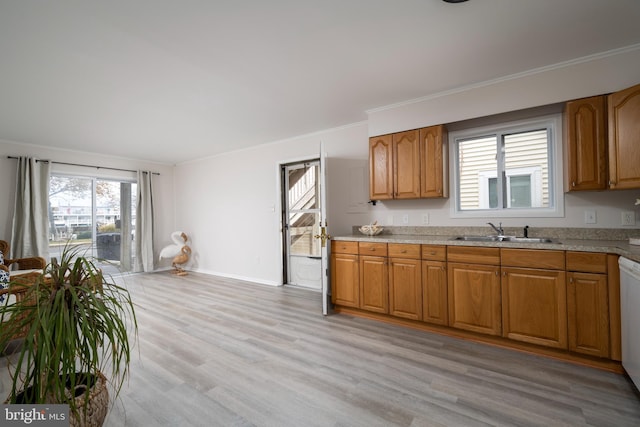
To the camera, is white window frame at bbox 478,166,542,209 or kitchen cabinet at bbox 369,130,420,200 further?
kitchen cabinet at bbox 369,130,420,200

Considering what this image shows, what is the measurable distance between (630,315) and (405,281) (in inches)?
63.1

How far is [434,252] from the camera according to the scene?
2785 millimetres

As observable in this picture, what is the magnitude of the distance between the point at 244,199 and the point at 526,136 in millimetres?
4431

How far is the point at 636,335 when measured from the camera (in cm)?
174

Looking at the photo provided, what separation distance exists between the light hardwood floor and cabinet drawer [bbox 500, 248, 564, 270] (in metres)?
0.77

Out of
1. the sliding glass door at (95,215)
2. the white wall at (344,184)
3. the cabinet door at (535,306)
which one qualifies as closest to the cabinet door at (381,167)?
the white wall at (344,184)

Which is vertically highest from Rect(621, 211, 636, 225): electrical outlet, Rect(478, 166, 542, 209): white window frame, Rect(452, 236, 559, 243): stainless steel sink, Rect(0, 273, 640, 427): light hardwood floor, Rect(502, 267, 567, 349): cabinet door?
Rect(478, 166, 542, 209): white window frame

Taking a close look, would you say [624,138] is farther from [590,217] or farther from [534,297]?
[534,297]

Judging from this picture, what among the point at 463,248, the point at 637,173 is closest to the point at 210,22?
the point at 463,248

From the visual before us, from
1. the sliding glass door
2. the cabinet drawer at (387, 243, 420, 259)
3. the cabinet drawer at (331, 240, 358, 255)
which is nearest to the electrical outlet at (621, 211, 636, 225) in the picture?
the cabinet drawer at (387, 243, 420, 259)

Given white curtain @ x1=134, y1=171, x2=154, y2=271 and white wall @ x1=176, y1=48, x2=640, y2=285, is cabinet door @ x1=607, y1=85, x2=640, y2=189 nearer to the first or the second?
white wall @ x1=176, y1=48, x2=640, y2=285

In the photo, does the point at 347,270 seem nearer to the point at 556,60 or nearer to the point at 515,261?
the point at 515,261

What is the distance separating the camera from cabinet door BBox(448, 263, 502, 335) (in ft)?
8.16

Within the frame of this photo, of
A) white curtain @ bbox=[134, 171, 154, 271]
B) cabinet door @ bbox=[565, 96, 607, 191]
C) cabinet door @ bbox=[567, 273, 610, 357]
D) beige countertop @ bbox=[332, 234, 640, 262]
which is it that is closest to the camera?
beige countertop @ bbox=[332, 234, 640, 262]
